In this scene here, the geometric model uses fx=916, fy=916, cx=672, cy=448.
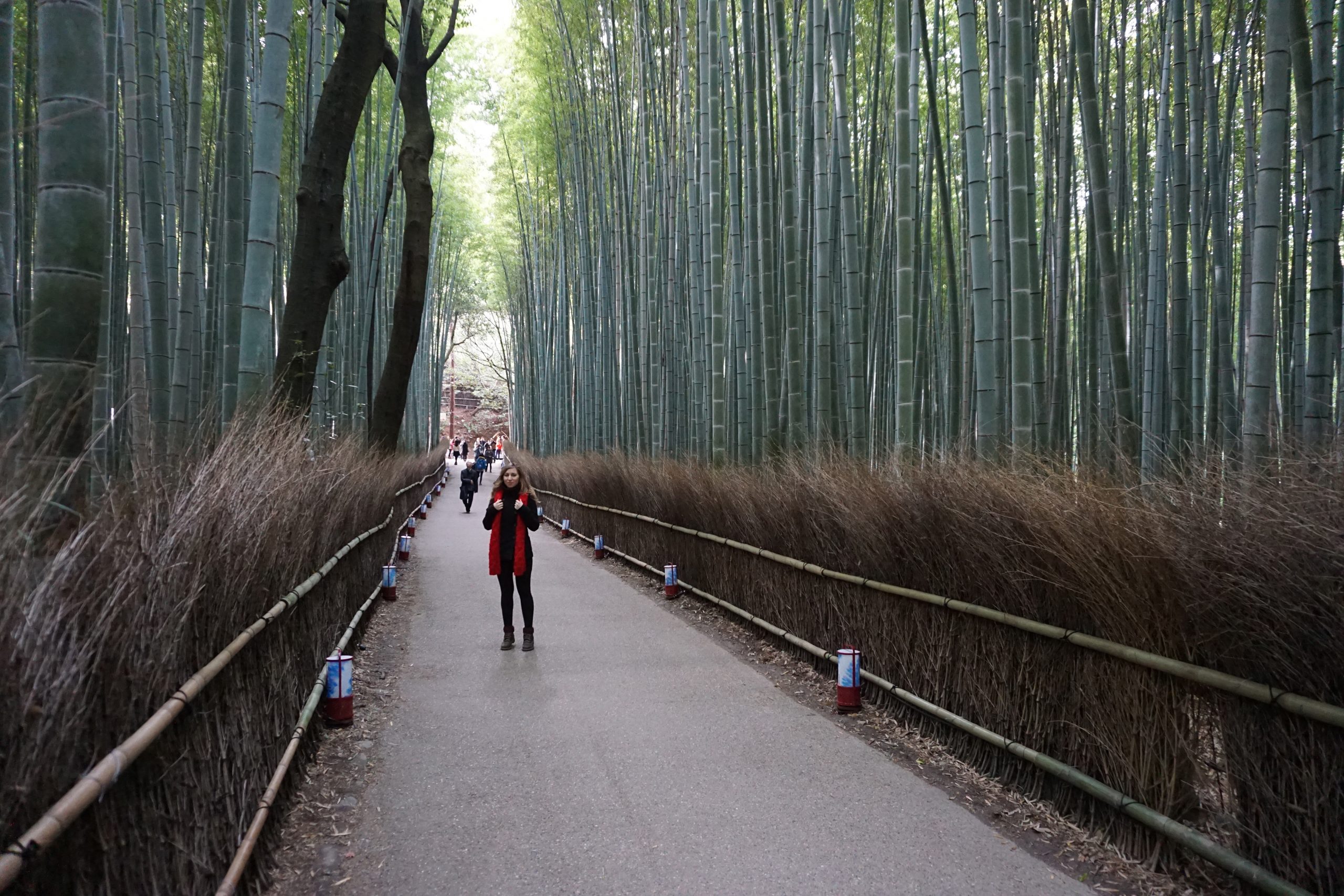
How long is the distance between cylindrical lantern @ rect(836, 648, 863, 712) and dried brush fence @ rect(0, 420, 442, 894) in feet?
7.05

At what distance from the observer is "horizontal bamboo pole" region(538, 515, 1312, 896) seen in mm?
1904

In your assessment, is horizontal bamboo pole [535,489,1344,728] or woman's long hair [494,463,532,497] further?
woman's long hair [494,463,532,497]

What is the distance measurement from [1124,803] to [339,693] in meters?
2.73

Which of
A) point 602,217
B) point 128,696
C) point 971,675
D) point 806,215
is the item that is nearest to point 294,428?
point 128,696

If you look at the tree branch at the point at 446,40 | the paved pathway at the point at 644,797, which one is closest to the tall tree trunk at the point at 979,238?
the paved pathway at the point at 644,797

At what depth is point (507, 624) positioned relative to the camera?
518cm

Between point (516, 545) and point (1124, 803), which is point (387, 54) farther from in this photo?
point (1124, 803)

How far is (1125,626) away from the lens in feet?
8.11

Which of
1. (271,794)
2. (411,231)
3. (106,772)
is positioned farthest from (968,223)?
(411,231)

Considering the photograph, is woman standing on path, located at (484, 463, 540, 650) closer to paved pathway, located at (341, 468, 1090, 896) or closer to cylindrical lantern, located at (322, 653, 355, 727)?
paved pathway, located at (341, 468, 1090, 896)

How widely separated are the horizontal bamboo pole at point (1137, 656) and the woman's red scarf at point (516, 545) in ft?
5.48

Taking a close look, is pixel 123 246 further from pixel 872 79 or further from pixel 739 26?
pixel 872 79

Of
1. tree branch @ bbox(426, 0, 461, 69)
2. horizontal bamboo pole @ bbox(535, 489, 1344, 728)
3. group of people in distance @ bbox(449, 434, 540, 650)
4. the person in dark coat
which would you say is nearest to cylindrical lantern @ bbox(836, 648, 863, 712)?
horizontal bamboo pole @ bbox(535, 489, 1344, 728)

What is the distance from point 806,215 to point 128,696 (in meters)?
5.40
